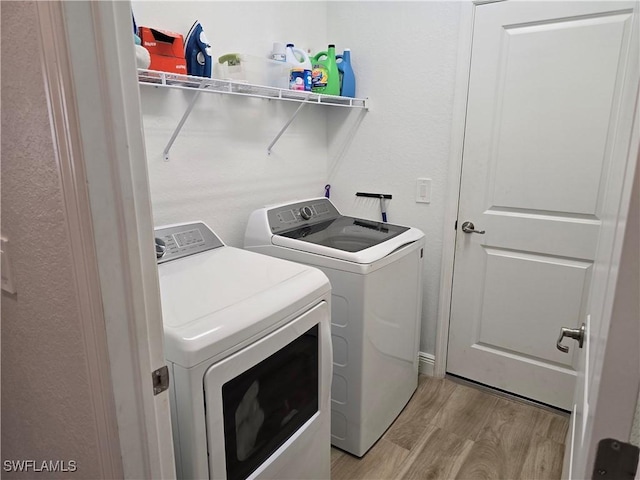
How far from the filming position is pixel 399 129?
2.40 meters

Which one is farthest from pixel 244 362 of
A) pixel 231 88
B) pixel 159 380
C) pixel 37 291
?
pixel 231 88

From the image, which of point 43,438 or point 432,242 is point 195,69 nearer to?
point 43,438

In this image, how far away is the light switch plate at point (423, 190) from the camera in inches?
93.4

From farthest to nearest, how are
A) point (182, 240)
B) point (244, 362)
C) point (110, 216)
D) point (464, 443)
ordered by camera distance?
point (464, 443) → point (182, 240) → point (244, 362) → point (110, 216)

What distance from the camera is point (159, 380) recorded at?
0.81 meters

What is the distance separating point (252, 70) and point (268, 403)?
4.72 feet

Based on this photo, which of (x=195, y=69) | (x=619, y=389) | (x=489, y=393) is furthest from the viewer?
(x=489, y=393)

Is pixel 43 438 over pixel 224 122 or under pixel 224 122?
under

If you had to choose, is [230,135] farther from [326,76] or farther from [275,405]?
[275,405]

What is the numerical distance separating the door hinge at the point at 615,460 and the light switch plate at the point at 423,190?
1.98m

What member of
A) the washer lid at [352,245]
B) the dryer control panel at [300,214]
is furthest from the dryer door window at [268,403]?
the dryer control panel at [300,214]

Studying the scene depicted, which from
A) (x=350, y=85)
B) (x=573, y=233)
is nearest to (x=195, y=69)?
(x=350, y=85)

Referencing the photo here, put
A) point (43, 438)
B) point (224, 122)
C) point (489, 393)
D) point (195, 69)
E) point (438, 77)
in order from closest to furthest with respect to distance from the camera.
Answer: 1. point (43, 438)
2. point (195, 69)
3. point (224, 122)
4. point (438, 77)
5. point (489, 393)

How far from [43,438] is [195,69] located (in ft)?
4.45
